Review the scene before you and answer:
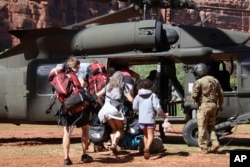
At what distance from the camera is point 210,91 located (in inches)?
345

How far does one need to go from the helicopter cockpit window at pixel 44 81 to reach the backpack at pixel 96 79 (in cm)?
225

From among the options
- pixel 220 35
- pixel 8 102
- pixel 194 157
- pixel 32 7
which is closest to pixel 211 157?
pixel 194 157

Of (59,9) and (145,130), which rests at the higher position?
(59,9)

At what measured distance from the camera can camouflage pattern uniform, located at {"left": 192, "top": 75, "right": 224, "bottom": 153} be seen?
872 cm

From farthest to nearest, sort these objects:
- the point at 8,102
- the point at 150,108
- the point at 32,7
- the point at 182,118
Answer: the point at 32,7
the point at 8,102
the point at 182,118
the point at 150,108

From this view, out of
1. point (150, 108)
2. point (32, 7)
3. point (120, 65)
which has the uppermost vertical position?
point (32, 7)

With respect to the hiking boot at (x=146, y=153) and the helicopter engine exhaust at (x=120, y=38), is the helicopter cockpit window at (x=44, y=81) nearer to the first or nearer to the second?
the helicopter engine exhaust at (x=120, y=38)

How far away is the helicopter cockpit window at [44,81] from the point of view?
37.1 feet

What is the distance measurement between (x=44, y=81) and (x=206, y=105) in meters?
4.22

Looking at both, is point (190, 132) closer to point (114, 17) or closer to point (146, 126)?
point (146, 126)

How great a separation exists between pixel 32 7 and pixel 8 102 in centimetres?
3640

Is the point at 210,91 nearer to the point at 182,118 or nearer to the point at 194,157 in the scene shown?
the point at 194,157

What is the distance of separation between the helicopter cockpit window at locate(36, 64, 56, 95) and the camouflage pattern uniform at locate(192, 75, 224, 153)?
3.86 meters

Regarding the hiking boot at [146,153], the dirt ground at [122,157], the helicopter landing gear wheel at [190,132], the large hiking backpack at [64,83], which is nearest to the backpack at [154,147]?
the dirt ground at [122,157]
